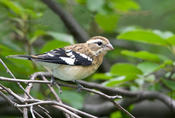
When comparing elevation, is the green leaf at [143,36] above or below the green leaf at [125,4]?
below

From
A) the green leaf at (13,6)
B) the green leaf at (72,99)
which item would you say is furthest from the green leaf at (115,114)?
the green leaf at (13,6)

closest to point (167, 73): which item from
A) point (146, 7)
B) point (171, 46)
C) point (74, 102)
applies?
point (171, 46)

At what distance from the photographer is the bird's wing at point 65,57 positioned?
374 centimetres

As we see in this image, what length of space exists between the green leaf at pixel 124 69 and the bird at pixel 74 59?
0.79 feet

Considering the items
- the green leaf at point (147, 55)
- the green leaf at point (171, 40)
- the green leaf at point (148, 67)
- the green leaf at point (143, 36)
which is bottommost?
the green leaf at point (148, 67)

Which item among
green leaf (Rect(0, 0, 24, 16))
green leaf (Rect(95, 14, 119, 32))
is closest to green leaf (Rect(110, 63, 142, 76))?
green leaf (Rect(0, 0, 24, 16))

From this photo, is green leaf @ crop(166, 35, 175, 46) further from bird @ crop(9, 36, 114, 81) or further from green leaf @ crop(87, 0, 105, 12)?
green leaf @ crop(87, 0, 105, 12)

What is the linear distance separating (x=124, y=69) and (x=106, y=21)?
1576 mm

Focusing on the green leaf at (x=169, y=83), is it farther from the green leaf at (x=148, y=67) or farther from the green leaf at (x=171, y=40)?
the green leaf at (x=171, y=40)

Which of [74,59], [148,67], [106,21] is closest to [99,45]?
[74,59]

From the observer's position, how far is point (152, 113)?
5.45m

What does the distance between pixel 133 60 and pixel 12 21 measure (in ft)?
7.46

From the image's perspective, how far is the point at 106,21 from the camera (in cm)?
584

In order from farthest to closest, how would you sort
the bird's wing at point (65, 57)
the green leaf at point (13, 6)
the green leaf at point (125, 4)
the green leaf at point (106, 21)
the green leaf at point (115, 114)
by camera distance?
1. the green leaf at point (106, 21)
2. the green leaf at point (125, 4)
3. the green leaf at point (115, 114)
4. the green leaf at point (13, 6)
5. the bird's wing at point (65, 57)
